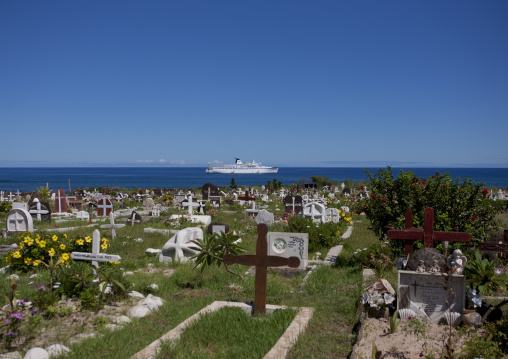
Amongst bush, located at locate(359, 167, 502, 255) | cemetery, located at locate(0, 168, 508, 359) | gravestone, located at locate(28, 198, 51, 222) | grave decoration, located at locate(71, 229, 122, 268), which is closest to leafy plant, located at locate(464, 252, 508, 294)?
cemetery, located at locate(0, 168, 508, 359)

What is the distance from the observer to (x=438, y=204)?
8555mm

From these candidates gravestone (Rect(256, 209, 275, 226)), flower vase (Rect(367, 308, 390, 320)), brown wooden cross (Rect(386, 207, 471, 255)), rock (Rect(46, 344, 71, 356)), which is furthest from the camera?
gravestone (Rect(256, 209, 275, 226))

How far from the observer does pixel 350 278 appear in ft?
26.2

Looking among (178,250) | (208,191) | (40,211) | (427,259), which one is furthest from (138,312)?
(208,191)

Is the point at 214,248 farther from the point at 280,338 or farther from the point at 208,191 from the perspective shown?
the point at 208,191

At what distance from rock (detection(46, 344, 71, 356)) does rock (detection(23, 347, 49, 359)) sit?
0.09m

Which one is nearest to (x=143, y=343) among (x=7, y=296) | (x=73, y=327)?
(x=73, y=327)

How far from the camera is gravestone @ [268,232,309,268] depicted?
9641mm

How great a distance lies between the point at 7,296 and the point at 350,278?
19.2 feet

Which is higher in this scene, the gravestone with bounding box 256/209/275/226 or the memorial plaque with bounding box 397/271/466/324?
the memorial plaque with bounding box 397/271/466/324

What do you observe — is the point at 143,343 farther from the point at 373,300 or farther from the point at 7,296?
the point at 373,300

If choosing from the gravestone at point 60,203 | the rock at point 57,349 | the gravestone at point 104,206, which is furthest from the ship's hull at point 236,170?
the rock at point 57,349

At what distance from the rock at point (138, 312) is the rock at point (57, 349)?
53.3 inches

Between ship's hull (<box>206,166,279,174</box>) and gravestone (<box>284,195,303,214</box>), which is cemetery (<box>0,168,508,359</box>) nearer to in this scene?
gravestone (<box>284,195,303,214</box>)
